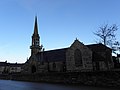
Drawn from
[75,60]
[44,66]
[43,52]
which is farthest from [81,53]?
[43,52]

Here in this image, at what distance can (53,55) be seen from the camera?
212ft

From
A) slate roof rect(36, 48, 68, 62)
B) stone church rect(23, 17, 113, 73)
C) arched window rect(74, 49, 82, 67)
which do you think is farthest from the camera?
slate roof rect(36, 48, 68, 62)

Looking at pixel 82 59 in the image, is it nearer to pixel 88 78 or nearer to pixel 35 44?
pixel 88 78

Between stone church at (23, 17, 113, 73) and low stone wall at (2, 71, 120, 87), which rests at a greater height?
stone church at (23, 17, 113, 73)

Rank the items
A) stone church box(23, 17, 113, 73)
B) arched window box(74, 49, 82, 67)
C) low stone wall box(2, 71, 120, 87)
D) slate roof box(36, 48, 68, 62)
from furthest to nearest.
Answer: slate roof box(36, 48, 68, 62), arched window box(74, 49, 82, 67), stone church box(23, 17, 113, 73), low stone wall box(2, 71, 120, 87)

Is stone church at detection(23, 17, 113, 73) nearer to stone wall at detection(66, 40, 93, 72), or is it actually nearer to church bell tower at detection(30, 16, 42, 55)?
stone wall at detection(66, 40, 93, 72)

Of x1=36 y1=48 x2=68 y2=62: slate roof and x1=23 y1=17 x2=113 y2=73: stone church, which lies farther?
x1=36 y1=48 x2=68 y2=62: slate roof

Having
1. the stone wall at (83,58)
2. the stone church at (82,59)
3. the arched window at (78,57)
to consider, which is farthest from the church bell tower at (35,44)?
the arched window at (78,57)

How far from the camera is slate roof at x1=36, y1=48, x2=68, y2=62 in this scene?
60916 mm

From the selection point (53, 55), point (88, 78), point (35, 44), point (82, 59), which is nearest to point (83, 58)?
point (82, 59)

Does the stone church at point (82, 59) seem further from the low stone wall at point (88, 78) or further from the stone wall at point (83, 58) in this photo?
the low stone wall at point (88, 78)

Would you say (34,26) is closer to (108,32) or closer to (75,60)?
(75,60)

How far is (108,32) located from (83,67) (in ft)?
43.8

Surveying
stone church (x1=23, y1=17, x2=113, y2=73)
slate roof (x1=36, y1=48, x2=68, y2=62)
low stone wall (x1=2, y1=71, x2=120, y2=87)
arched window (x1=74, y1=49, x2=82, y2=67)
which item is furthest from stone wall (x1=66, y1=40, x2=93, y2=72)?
low stone wall (x1=2, y1=71, x2=120, y2=87)
